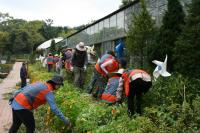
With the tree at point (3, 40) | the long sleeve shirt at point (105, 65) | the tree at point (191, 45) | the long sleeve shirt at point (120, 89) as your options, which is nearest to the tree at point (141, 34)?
the long sleeve shirt at point (105, 65)

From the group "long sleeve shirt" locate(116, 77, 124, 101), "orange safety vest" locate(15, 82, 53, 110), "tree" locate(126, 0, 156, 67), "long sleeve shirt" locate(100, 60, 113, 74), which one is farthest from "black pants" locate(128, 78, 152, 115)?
"tree" locate(126, 0, 156, 67)

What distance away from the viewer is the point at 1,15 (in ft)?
330

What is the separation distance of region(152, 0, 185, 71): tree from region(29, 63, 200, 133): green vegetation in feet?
4.59

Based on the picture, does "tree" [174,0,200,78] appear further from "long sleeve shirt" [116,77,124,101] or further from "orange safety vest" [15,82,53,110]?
"orange safety vest" [15,82,53,110]

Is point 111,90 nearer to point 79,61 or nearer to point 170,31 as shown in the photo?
point 170,31

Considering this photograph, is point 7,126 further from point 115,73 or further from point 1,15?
point 1,15

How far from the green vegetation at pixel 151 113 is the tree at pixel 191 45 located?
306mm

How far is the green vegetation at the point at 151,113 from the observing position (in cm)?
613

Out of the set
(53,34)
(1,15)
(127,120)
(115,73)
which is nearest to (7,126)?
(115,73)

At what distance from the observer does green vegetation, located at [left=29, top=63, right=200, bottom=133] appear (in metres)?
6.13

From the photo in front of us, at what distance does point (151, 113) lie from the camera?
722cm

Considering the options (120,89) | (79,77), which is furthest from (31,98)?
(79,77)

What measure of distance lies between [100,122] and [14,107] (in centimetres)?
155

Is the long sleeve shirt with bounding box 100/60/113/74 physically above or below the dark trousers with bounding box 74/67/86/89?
above
